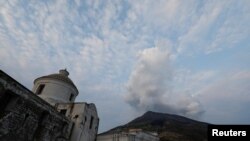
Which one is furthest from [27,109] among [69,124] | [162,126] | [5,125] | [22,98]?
[162,126]

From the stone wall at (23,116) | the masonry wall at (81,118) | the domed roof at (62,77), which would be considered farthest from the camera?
the domed roof at (62,77)

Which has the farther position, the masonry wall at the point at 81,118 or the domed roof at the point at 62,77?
the domed roof at the point at 62,77

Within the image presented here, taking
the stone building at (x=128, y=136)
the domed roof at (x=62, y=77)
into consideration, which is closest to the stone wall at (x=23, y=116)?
the stone building at (x=128, y=136)

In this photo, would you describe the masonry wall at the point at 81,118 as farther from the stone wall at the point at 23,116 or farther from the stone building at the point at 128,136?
the stone wall at the point at 23,116

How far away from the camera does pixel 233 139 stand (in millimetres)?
9703

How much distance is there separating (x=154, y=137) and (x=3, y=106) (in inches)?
854

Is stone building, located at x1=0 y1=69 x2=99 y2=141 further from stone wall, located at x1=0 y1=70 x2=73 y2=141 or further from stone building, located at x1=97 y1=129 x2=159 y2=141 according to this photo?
stone building, located at x1=97 y1=129 x2=159 y2=141

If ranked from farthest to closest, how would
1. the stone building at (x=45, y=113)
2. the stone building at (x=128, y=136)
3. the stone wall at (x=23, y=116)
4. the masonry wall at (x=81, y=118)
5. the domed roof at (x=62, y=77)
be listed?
the domed roof at (x=62, y=77)
the stone building at (x=128, y=136)
the masonry wall at (x=81, y=118)
the stone building at (x=45, y=113)
the stone wall at (x=23, y=116)

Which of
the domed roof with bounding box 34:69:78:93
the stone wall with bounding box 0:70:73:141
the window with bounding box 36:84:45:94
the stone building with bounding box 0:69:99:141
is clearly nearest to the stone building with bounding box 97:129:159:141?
the stone building with bounding box 0:69:99:141

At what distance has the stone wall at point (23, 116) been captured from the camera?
62.1 feet

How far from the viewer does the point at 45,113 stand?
23.5 m

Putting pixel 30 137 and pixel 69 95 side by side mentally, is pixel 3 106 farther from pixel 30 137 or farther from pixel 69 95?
pixel 69 95

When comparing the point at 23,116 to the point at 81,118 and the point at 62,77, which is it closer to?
the point at 81,118

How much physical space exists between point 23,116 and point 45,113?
3.00m
